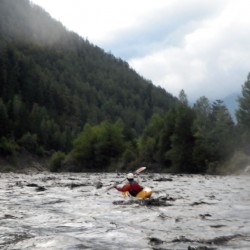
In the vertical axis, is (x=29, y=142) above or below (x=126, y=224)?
above

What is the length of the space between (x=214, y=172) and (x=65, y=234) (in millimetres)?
59853

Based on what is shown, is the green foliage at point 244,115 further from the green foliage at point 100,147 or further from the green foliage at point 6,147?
the green foliage at point 6,147

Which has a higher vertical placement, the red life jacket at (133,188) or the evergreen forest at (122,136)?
Answer: the evergreen forest at (122,136)

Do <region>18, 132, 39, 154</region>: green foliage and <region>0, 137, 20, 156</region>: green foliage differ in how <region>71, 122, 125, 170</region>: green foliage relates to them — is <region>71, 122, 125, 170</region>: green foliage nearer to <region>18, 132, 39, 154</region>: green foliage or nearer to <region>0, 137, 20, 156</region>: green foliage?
<region>0, 137, 20, 156</region>: green foliage

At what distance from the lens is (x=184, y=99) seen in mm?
134625

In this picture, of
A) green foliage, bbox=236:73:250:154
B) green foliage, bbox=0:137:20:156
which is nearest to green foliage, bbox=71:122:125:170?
green foliage, bbox=0:137:20:156

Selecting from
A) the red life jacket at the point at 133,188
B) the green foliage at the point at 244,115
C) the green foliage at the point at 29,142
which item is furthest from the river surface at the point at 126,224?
the green foliage at the point at 29,142

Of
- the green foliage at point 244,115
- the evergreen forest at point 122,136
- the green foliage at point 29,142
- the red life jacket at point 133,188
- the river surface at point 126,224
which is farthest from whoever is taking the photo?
the green foliage at point 29,142

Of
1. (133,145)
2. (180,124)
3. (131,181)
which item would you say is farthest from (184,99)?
(131,181)

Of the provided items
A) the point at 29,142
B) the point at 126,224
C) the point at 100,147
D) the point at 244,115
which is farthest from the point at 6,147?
the point at 126,224

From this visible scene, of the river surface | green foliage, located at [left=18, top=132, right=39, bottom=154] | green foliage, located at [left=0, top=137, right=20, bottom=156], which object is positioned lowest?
the river surface

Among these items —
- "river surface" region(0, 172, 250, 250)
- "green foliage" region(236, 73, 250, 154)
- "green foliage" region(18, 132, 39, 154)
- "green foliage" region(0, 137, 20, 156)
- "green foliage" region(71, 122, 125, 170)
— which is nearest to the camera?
"river surface" region(0, 172, 250, 250)

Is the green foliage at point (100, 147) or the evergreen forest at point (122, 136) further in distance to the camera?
the green foliage at point (100, 147)

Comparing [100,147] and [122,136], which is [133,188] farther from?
[122,136]
